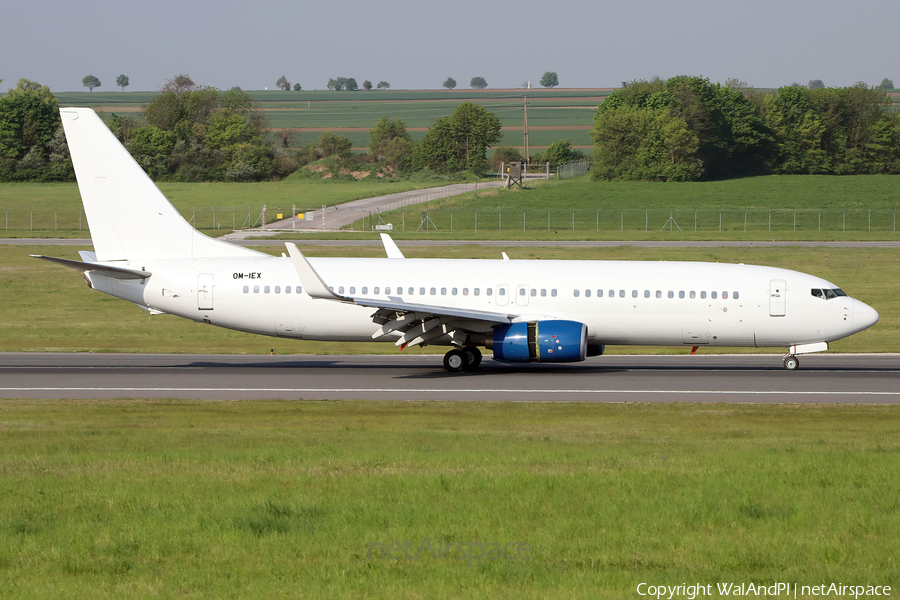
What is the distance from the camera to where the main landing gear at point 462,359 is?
3084 cm

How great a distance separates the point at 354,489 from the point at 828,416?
13.9 metres

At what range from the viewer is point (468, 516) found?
11.9 metres

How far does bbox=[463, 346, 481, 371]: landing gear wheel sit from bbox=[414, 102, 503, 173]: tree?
12462cm

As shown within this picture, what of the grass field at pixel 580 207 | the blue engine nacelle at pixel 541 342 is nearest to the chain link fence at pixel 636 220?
the grass field at pixel 580 207

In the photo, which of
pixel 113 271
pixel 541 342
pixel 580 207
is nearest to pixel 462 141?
pixel 580 207

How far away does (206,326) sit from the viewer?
43250 mm

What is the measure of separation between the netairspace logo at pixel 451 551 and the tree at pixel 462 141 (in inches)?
5703

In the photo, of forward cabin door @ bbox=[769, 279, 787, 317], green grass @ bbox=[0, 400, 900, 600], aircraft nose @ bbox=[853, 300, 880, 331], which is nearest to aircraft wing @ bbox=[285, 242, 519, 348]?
forward cabin door @ bbox=[769, 279, 787, 317]

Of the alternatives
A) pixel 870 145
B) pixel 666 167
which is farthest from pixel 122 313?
pixel 870 145

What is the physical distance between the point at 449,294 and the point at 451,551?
811 inches

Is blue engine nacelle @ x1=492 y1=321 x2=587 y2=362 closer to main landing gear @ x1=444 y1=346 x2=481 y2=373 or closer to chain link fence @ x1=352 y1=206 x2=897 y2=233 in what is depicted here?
main landing gear @ x1=444 y1=346 x2=481 y2=373

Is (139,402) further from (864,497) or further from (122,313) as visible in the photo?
(122,313)

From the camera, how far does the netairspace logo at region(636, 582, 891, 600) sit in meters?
9.25

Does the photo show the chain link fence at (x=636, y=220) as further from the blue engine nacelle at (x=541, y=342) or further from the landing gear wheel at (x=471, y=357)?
the blue engine nacelle at (x=541, y=342)
